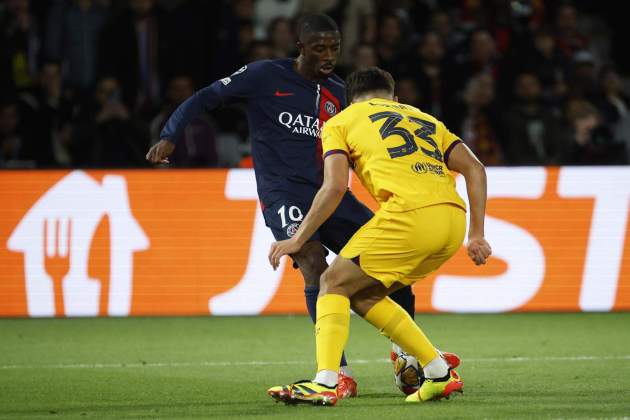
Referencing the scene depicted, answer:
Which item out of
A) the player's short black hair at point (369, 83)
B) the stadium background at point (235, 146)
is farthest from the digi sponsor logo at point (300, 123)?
the stadium background at point (235, 146)

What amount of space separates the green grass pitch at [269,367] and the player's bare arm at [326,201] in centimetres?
78

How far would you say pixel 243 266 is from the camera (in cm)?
1088

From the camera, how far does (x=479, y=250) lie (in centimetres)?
591

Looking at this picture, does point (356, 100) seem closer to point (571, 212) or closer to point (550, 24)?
point (571, 212)

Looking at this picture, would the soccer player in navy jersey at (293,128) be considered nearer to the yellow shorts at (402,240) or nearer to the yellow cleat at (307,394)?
the yellow cleat at (307,394)

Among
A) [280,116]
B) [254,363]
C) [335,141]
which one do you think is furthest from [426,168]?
[254,363]

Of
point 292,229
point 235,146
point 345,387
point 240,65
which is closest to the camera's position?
point 345,387

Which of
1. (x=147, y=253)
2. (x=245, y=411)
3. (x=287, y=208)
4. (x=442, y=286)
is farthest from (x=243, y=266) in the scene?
(x=245, y=411)

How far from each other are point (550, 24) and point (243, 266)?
6323 mm

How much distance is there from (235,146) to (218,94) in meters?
6.37

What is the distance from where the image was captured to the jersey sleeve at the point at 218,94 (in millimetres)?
6699

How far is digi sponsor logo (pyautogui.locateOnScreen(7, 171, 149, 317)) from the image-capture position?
10883mm

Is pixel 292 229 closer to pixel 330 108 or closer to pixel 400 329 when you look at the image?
pixel 330 108

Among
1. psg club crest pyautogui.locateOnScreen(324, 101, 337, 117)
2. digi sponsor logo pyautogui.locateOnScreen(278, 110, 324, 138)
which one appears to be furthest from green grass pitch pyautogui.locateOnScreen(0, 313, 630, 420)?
psg club crest pyautogui.locateOnScreen(324, 101, 337, 117)
